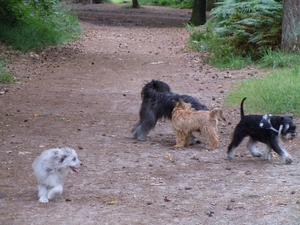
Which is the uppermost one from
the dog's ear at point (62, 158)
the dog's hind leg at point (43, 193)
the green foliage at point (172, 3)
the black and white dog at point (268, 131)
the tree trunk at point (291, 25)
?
the tree trunk at point (291, 25)

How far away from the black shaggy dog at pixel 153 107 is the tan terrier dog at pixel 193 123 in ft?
0.86

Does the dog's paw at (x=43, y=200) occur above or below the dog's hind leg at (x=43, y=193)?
below

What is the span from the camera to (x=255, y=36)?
16.1 metres

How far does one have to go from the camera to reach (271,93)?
11.5m

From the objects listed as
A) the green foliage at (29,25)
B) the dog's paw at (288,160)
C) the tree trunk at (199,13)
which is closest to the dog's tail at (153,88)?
the dog's paw at (288,160)

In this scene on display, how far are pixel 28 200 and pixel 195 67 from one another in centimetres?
1126

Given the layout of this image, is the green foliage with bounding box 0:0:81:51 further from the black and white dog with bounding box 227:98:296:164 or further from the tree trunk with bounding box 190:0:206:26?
the black and white dog with bounding box 227:98:296:164

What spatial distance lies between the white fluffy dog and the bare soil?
0.15m

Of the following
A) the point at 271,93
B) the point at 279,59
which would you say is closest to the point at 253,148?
the point at 271,93

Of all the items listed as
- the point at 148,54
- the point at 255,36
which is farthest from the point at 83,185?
the point at 148,54

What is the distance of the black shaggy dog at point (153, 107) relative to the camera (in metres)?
9.57

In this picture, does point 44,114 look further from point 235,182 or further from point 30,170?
point 235,182

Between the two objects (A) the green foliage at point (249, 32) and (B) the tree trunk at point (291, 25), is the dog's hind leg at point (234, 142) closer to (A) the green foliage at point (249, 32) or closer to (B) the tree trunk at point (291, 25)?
(B) the tree trunk at point (291, 25)

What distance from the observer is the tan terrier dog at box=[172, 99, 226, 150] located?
9.06 metres
